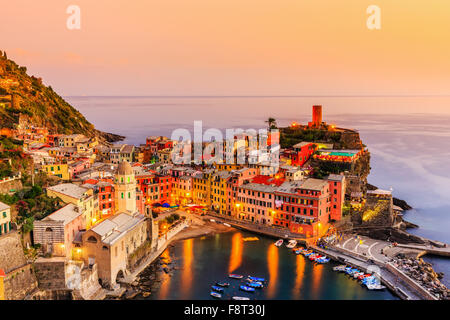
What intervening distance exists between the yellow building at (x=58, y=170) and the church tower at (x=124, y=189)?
706cm

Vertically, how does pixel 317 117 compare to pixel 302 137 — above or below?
above

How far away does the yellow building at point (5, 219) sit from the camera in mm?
18812

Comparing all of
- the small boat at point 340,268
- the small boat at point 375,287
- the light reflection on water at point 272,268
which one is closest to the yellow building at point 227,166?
the light reflection on water at point 272,268

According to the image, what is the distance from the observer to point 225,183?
1320 inches

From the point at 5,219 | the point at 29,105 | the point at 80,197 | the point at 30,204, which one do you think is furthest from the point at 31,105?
the point at 5,219

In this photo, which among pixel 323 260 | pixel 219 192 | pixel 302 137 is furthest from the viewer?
pixel 302 137

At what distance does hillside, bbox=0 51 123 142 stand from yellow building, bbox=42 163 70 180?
1088 cm

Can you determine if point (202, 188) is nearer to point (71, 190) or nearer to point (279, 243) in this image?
point (279, 243)

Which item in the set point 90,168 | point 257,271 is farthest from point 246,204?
point 90,168

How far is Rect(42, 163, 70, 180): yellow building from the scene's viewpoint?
30078 mm

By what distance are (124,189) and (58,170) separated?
7.69 m

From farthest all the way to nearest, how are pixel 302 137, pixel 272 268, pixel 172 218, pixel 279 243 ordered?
pixel 302 137, pixel 172 218, pixel 279 243, pixel 272 268

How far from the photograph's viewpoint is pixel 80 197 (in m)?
24.3
